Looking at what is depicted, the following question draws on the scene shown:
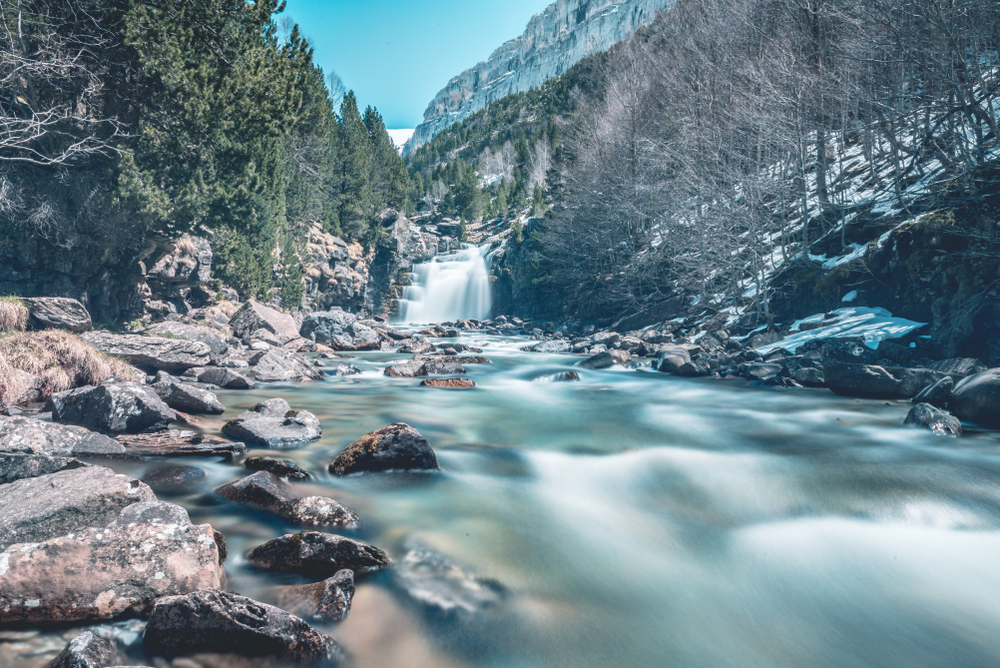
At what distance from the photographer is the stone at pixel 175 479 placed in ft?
15.2

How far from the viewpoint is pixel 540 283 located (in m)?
37.2

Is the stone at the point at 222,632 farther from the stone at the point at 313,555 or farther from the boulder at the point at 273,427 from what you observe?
the boulder at the point at 273,427

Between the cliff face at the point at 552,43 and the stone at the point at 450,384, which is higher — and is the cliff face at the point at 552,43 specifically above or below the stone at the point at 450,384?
above

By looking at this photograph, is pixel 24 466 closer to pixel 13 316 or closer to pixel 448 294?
pixel 13 316

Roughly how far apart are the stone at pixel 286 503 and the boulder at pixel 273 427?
1787mm

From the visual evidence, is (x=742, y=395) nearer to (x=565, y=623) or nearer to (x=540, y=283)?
(x=565, y=623)

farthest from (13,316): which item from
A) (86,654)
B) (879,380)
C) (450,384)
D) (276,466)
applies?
(879,380)

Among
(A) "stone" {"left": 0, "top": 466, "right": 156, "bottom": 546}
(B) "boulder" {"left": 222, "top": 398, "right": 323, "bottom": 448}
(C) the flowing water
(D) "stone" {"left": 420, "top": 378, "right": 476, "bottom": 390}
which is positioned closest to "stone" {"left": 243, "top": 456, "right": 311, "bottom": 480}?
(C) the flowing water

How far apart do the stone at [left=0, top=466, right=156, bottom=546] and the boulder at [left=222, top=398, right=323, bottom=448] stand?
2.63m

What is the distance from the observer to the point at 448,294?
4678cm

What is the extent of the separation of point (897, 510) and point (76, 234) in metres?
18.2

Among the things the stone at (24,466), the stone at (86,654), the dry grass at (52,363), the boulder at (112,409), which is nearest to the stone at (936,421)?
the stone at (86,654)

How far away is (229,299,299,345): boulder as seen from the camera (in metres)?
18.6

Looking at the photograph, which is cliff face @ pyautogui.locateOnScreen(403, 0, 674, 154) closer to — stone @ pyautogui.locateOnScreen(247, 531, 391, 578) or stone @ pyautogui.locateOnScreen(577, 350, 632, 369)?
stone @ pyautogui.locateOnScreen(577, 350, 632, 369)
